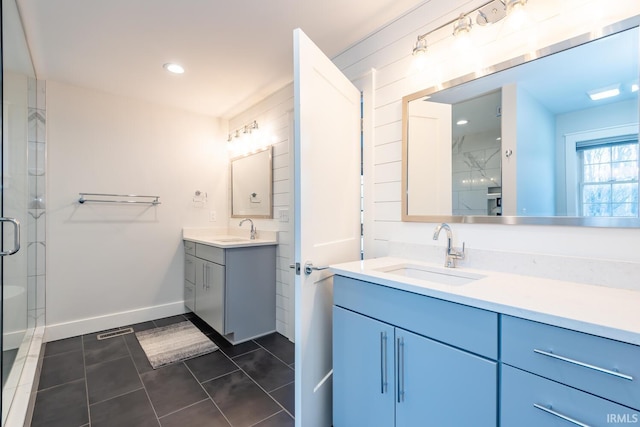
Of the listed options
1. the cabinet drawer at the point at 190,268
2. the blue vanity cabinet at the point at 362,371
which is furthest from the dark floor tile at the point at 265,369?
the cabinet drawer at the point at 190,268

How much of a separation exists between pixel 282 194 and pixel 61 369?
86.1 inches

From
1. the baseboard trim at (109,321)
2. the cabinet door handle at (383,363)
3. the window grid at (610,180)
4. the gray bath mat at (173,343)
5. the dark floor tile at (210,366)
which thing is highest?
the window grid at (610,180)

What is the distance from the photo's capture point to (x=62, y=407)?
1737 millimetres

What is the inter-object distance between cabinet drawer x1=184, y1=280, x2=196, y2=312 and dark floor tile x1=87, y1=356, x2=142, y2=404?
2.82ft

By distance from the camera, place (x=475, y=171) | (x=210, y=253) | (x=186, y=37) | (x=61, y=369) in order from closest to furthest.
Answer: (x=475, y=171)
(x=186, y=37)
(x=61, y=369)
(x=210, y=253)

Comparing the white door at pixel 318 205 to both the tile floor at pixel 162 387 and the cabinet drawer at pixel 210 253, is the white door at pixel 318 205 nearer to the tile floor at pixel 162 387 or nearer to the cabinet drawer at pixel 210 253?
the tile floor at pixel 162 387

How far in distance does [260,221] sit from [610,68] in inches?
109

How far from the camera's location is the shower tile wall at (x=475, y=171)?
1.43 metres

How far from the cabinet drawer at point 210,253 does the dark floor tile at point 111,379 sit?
996 millimetres

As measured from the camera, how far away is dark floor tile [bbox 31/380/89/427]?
162cm

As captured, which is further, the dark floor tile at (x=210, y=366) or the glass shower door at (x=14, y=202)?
the dark floor tile at (x=210, y=366)

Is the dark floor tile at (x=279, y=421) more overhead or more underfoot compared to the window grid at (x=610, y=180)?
more underfoot

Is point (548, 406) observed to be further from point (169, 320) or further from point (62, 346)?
point (62, 346)

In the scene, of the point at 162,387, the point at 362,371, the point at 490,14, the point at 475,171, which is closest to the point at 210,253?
the point at 162,387
